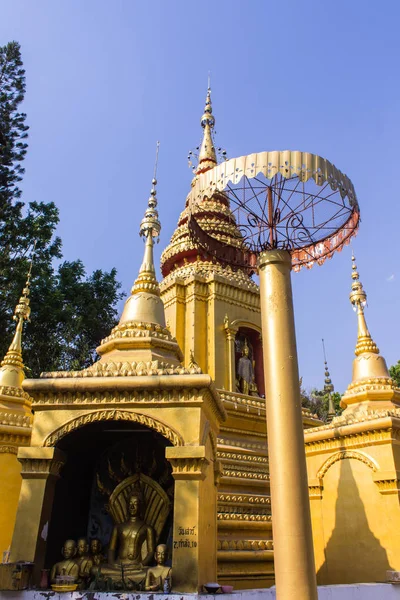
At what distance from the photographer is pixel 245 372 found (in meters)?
14.6

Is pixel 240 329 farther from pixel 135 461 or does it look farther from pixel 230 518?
pixel 135 461

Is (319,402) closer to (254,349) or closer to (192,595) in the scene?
(254,349)

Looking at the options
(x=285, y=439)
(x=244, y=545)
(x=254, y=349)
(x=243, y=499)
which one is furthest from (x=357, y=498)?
(x=254, y=349)

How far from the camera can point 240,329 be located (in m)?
15.3

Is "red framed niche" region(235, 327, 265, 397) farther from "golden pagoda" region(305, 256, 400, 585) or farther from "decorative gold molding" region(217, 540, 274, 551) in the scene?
"decorative gold molding" region(217, 540, 274, 551)

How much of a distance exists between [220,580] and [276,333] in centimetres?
524

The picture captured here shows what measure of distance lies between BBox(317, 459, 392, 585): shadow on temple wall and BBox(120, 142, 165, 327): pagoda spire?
4918 mm

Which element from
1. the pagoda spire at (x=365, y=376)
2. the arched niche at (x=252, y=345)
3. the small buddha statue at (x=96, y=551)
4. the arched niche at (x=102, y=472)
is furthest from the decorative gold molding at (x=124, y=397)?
the arched niche at (x=252, y=345)

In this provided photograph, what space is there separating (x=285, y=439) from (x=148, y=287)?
213 inches

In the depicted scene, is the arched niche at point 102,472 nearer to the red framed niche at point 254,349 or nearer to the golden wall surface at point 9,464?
the golden wall surface at point 9,464

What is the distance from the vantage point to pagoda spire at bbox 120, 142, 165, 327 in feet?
32.1

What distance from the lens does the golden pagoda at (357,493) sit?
927 centimetres

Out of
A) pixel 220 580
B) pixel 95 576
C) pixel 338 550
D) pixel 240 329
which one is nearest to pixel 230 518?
pixel 220 580

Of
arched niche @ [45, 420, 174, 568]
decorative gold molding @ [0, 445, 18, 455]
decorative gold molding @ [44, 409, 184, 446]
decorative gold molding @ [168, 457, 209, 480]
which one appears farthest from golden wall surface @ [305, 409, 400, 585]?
decorative gold molding @ [0, 445, 18, 455]
